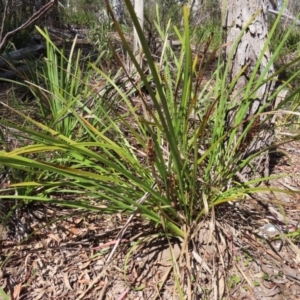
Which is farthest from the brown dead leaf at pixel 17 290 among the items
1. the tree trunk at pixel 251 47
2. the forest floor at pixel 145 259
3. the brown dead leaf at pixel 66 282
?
the tree trunk at pixel 251 47

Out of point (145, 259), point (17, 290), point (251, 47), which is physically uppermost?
point (251, 47)

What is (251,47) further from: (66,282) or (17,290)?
(17,290)

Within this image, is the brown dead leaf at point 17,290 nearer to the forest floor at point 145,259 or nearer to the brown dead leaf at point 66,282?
the forest floor at point 145,259

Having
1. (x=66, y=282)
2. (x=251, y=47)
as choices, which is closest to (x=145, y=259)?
(x=66, y=282)

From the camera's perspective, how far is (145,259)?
142 centimetres

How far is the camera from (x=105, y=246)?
147 cm

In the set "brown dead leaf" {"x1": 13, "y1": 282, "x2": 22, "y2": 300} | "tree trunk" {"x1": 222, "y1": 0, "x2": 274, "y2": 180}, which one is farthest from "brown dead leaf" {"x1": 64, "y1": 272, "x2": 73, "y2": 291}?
"tree trunk" {"x1": 222, "y1": 0, "x2": 274, "y2": 180}

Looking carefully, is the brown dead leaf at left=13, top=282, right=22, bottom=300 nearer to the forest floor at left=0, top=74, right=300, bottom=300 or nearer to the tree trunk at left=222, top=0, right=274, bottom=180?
the forest floor at left=0, top=74, right=300, bottom=300

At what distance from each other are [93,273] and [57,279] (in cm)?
14

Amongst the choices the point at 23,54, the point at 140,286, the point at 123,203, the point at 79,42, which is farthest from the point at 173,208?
the point at 79,42

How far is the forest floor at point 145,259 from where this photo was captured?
4.28 feet

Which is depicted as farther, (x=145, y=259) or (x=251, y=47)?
(x=251, y=47)

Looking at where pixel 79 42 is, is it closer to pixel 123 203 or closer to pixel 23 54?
pixel 23 54

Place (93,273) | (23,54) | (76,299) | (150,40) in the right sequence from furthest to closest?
(23,54) < (150,40) < (93,273) < (76,299)
